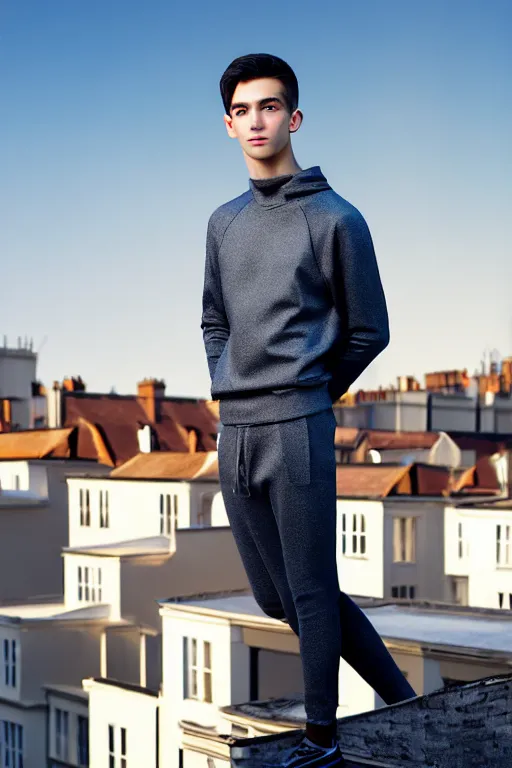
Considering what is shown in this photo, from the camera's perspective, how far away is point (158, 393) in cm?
5856

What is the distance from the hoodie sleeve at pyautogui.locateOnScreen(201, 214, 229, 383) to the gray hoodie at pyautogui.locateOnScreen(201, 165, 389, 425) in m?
0.20

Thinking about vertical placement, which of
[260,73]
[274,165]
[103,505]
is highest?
[260,73]

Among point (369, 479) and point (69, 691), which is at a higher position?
point (369, 479)

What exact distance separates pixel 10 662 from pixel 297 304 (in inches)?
1497

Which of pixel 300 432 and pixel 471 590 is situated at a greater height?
pixel 300 432

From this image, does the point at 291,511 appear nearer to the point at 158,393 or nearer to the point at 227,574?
the point at 227,574

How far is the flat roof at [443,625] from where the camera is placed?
75.8 ft

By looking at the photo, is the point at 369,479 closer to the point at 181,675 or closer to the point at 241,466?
the point at 181,675

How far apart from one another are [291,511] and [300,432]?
0.35 meters

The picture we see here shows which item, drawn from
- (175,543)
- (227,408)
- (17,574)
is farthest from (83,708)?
(227,408)

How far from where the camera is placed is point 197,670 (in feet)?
108

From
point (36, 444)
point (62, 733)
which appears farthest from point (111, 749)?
point (36, 444)

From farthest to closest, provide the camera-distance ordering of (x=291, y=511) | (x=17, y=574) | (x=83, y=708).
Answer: (x=17, y=574)
(x=83, y=708)
(x=291, y=511)

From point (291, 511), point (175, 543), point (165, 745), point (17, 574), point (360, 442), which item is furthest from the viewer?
point (360, 442)
